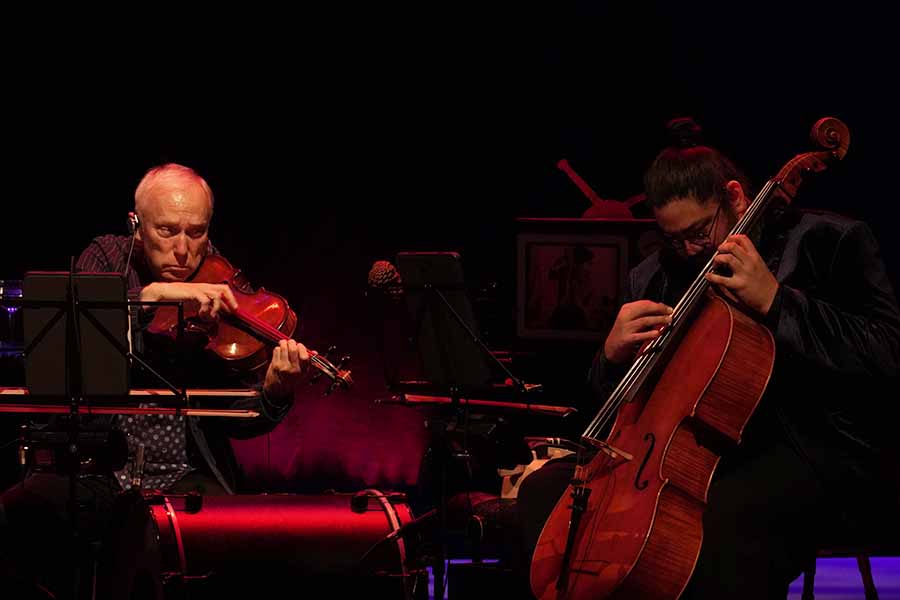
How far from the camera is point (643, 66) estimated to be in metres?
5.09

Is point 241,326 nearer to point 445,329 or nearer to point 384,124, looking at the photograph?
point 445,329

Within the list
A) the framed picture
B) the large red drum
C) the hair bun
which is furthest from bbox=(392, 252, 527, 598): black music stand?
the framed picture

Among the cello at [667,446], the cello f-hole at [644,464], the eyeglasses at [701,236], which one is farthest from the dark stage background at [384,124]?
the cello f-hole at [644,464]

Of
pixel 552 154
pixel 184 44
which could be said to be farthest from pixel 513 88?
pixel 184 44

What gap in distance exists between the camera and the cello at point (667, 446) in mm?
2219

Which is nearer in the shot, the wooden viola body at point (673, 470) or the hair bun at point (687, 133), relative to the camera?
the wooden viola body at point (673, 470)

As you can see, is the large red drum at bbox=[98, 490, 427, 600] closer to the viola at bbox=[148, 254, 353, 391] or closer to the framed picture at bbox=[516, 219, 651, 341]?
the viola at bbox=[148, 254, 353, 391]

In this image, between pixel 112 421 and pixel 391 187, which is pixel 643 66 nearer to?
pixel 391 187

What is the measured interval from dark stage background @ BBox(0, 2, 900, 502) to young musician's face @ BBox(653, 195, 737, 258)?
2.27 meters

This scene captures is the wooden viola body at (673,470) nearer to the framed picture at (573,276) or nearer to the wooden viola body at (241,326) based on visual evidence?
the wooden viola body at (241,326)

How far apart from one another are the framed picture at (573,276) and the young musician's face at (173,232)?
4.37 feet

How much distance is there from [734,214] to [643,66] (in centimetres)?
260

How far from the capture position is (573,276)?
4.28 meters

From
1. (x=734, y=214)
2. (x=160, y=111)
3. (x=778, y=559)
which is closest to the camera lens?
(x=778, y=559)
